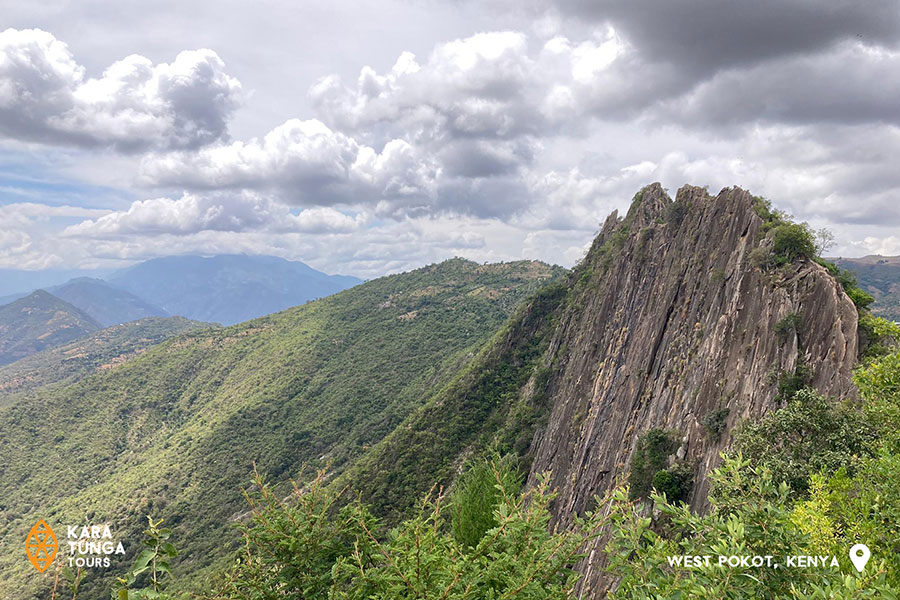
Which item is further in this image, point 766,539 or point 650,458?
point 650,458

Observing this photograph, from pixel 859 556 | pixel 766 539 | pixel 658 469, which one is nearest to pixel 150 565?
pixel 766 539

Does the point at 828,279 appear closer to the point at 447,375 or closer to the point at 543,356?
the point at 543,356

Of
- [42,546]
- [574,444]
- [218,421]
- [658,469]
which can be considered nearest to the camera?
[42,546]

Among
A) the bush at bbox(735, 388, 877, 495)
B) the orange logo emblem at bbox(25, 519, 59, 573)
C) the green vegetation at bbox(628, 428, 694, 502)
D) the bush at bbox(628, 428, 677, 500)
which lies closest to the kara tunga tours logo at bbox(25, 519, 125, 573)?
the orange logo emblem at bbox(25, 519, 59, 573)

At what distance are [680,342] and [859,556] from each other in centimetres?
3960

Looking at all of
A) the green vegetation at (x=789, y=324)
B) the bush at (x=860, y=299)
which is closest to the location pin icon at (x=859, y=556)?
the green vegetation at (x=789, y=324)

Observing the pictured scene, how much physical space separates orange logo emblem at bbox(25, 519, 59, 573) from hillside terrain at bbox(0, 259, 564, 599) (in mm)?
94905

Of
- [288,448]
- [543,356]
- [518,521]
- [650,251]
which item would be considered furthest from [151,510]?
[518,521]

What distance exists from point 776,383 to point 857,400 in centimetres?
596

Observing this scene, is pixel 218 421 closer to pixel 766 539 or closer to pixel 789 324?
pixel 789 324

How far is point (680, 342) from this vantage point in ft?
146

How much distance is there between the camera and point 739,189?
44.3 meters

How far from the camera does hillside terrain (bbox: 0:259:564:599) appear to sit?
4439 inches

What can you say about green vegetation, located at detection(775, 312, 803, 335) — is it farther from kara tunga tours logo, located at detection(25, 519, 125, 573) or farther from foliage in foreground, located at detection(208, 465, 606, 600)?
kara tunga tours logo, located at detection(25, 519, 125, 573)
